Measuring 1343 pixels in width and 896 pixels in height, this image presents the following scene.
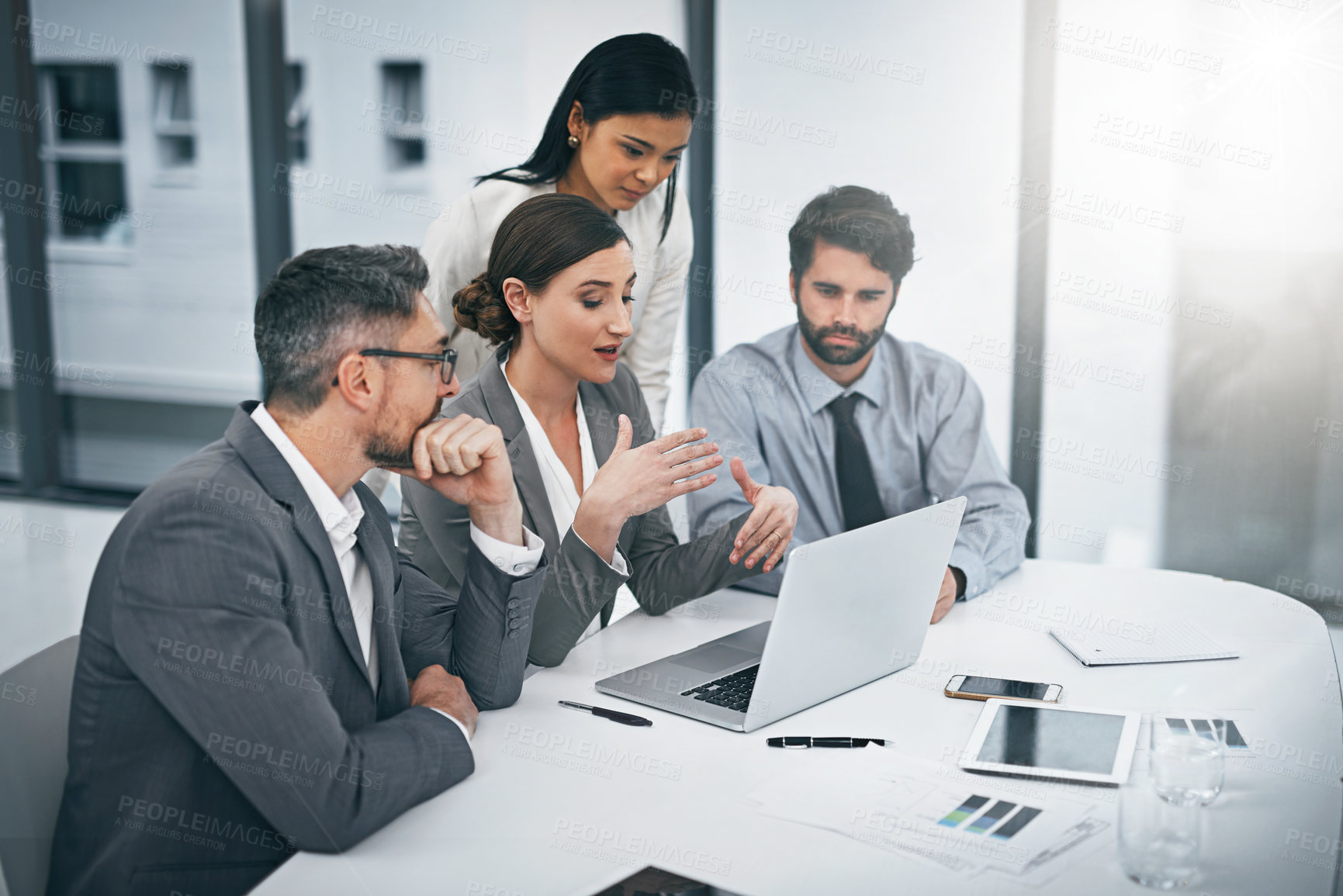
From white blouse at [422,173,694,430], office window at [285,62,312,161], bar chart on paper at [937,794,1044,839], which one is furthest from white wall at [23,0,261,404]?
bar chart on paper at [937,794,1044,839]

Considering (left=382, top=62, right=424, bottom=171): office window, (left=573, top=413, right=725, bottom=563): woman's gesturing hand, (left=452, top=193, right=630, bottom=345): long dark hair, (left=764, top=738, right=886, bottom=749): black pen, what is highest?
(left=382, top=62, right=424, bottom=171): office window

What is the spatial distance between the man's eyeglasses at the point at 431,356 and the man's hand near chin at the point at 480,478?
0.08 metres

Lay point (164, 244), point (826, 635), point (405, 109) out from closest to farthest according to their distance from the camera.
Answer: point (826, 635) → point (405, 109) → point (164, 244)

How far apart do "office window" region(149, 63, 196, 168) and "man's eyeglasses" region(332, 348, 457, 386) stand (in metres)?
4.09

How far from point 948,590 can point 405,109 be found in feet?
11.5

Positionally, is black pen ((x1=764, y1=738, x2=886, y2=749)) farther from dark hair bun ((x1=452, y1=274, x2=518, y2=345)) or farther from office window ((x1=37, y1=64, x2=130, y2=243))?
office window ((x1=37, y1=64, x2=130, y2=243))

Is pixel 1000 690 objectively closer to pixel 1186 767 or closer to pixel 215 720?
pixel 1186 767

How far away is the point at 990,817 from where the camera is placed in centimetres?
128

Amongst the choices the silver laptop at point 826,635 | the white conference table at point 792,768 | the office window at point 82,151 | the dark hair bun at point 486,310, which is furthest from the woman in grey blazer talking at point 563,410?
the office window at point 82,151

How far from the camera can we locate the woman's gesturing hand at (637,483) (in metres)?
1.79

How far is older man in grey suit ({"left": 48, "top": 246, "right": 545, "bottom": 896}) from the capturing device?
1217 millimetres

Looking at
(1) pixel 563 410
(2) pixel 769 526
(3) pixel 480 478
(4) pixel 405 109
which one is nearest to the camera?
(3) pixel 480 478

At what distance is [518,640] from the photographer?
1.63 m

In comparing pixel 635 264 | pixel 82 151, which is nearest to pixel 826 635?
pixel 635 264
